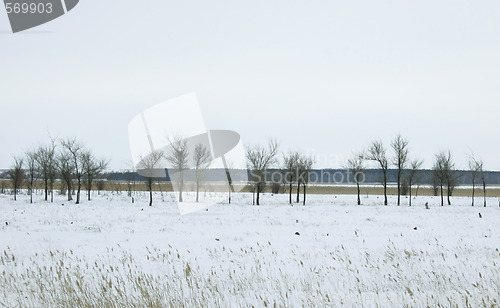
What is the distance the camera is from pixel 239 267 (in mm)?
8516

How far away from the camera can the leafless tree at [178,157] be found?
40.7m

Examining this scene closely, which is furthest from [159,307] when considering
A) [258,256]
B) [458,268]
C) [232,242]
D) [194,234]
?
[194,234]

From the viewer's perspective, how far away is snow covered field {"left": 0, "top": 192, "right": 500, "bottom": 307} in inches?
222

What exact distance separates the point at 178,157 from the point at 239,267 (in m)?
33.0

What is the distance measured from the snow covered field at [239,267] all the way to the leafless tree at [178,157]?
2135cm

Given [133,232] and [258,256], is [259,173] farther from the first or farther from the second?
[258,256]

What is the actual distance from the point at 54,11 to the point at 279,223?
15007 mm

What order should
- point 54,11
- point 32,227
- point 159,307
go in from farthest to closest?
point 32,227, point 54,11, point 159,307

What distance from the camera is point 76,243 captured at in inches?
502

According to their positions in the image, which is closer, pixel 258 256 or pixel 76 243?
pixel 258 256

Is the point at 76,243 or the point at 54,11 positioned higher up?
the point at 54,11

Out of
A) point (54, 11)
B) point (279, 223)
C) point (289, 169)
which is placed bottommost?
point (279, 223)

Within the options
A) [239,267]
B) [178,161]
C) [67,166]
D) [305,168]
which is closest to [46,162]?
[67,166]

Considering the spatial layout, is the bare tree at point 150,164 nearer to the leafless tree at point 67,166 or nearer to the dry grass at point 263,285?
the leafless tree at point 67,166
